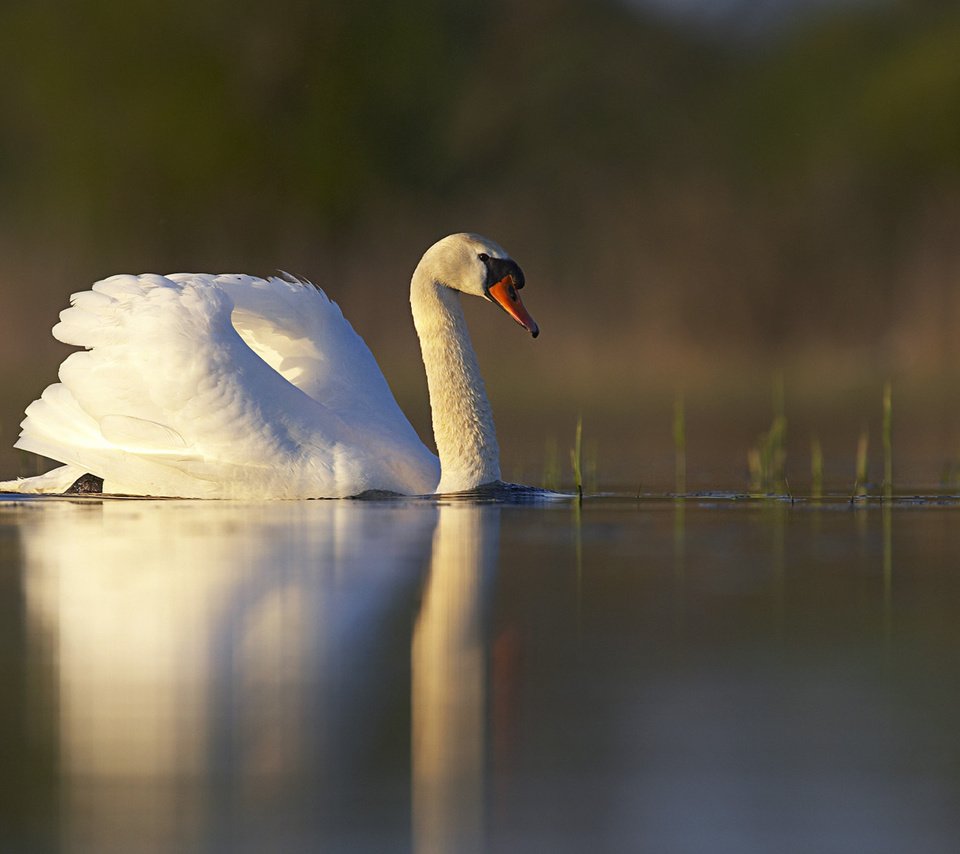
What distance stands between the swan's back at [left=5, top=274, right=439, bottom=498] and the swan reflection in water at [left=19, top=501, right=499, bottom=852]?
1089mm

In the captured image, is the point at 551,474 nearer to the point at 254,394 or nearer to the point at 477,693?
the point at 254,394

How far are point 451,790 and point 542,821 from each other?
238mm

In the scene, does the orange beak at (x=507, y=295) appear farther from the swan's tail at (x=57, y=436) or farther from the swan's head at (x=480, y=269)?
the swan's tail at (x=57, y=436)

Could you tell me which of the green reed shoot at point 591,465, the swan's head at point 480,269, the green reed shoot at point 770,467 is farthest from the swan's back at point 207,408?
the green reed shoot at point 770,467

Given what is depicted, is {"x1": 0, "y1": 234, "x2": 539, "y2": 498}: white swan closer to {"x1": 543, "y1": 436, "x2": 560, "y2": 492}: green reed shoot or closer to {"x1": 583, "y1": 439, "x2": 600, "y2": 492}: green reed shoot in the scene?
{"x1": 543, "y1": 436, "x2": 560, "y2": 492}: green reed shoot

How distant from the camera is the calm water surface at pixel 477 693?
128 inches

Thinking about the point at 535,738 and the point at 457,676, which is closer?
the point at 535,738

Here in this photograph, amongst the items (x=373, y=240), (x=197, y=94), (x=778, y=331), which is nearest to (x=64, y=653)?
(x=778, y=331)

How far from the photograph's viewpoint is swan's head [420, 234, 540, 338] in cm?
886

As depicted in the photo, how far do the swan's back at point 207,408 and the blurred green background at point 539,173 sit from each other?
12.0 m

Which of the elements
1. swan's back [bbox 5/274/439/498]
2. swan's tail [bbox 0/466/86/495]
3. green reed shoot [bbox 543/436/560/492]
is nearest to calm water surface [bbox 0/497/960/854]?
swan's back [bbox 5/274/439/498]

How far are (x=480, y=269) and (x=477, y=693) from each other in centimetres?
488

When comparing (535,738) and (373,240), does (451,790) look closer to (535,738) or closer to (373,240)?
(535,738)

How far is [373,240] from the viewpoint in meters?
39.4
